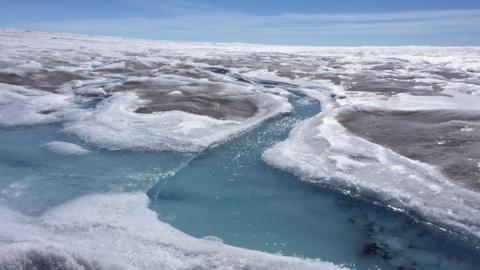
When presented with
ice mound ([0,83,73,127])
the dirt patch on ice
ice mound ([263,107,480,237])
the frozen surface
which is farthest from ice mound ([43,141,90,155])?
the dirt patch on ice

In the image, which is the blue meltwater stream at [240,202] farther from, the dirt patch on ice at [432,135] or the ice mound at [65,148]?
the dirt patch on ice at [432,135]

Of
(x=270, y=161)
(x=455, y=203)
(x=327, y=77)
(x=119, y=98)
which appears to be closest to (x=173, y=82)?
(x=119, y=98)

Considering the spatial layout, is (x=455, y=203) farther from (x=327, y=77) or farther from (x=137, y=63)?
(x=137, y=63)

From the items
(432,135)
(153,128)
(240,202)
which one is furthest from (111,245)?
(432,135)

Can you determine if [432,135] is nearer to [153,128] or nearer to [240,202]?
[240,202]

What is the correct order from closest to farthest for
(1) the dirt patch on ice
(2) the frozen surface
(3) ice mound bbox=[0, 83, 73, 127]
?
1. (2) the frozen surface
2. (1) the dirt patch on ice
3. (3) ice mound bbox=[0, 83, 73, 127]

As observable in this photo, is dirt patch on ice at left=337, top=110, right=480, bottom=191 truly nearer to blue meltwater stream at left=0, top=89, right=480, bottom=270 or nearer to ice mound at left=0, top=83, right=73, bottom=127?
blue meltwater stream at left=0, top=89, right=480, bottom=270
